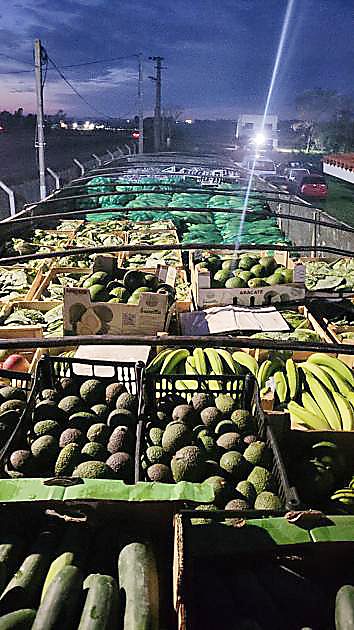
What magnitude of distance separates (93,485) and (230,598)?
1.71 feet

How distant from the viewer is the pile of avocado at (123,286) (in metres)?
4.67

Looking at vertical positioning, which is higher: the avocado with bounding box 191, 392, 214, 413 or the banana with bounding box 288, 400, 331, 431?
the avocado with bounding box 191, 392, 214, 413

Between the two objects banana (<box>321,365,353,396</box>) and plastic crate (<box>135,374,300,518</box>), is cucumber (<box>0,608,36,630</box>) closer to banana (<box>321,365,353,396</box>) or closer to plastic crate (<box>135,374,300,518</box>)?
plastic crate (<box>135,374,300,518</box>)

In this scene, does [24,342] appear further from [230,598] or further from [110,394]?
[230,598]

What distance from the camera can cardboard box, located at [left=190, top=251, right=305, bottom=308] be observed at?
503 cm

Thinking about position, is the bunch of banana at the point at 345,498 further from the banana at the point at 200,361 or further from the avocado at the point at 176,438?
the banana at the point at 200,361

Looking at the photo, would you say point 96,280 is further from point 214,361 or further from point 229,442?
point 229,442

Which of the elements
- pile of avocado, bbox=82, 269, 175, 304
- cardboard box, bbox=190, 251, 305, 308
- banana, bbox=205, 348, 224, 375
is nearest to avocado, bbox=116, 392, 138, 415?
banana, bbox=205, 348, 224, 375

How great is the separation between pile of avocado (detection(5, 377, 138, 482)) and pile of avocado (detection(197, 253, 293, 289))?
2.59 m

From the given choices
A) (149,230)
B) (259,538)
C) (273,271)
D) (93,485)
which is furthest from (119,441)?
(149,230)

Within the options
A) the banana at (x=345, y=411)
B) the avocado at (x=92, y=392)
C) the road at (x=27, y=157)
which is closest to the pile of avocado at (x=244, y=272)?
the banana at (x=345, y=411)

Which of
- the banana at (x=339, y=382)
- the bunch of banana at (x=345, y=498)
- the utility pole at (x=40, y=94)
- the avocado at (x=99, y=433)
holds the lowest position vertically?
the bunch of banana at (x=345, y=498)

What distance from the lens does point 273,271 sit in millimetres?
5680

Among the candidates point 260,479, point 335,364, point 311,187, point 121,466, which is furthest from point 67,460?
point 311,187
